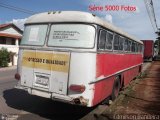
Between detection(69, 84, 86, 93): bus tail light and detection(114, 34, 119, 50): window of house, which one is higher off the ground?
detection(114, 34, 119, 50): window of house

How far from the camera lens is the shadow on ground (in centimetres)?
771

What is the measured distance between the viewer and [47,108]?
8391mm

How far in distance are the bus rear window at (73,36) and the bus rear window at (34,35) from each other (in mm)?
352

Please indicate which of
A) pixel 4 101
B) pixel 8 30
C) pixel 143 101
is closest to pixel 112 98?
pixel 143 101

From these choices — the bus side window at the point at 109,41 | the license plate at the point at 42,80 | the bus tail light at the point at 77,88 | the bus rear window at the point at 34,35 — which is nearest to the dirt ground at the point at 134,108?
the bus tail light at the point at 77,88

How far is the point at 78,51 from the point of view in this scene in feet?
22.1

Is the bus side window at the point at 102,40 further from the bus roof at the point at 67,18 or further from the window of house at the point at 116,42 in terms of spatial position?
the window of house at the point at 116,42

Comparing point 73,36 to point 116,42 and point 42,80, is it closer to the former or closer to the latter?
point 42,80

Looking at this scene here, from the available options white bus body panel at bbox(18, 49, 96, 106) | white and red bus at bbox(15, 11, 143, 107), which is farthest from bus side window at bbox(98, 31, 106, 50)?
white bus body panel at bbox(18, 49, 96, 106)

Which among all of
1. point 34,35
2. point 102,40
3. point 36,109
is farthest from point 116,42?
point 36,109

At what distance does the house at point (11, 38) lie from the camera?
3518 centimetres

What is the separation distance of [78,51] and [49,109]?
2541 millimetres

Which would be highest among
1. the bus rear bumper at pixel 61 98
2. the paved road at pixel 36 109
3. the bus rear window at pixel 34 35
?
the bus rear window at pixel 34 35

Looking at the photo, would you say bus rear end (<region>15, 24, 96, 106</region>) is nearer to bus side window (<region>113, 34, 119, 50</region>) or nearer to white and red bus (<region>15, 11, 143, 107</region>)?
white and red bus (<region>15, 11, 143, 107</region>)
